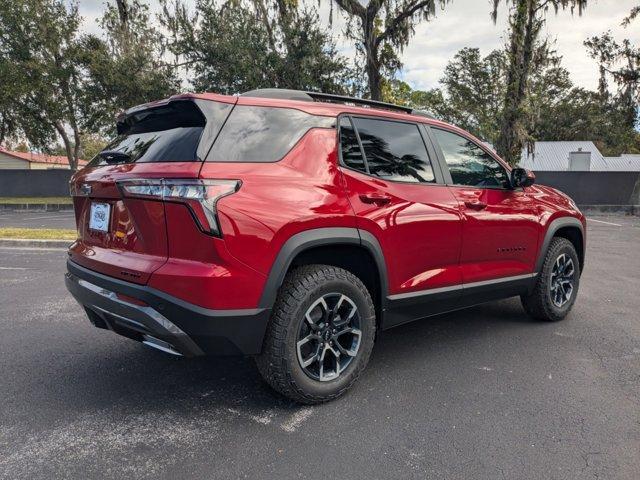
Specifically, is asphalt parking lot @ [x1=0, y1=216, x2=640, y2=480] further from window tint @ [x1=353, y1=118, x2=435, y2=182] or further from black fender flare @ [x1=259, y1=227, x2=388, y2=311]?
window tint @ [x1=353, y1=118, x2=435, y2=182]

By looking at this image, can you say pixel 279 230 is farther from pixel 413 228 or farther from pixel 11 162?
pixel 11 162

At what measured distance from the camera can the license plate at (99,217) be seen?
288 centimetres

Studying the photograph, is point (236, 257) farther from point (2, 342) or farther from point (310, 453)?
point (2, 342)

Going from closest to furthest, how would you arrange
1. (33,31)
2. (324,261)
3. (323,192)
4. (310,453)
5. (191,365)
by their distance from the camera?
(310,453) → (323,192) → (324,261) → (191,365) → (33,31)

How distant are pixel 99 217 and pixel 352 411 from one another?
1912mm

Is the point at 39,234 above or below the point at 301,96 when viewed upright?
below

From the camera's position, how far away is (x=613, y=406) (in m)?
2.97

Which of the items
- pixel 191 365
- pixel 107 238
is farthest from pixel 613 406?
pixel 107 238

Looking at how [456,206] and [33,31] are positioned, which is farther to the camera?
[33,31]

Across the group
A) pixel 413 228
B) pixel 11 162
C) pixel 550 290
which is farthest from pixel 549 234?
pixel 11 162

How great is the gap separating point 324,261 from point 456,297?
123 centimetres

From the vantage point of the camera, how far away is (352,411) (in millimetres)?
2904

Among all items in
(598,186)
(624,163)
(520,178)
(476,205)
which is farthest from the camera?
(624,163)

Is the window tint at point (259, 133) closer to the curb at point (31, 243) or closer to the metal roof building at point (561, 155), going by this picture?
the curb at point (31, 243)
